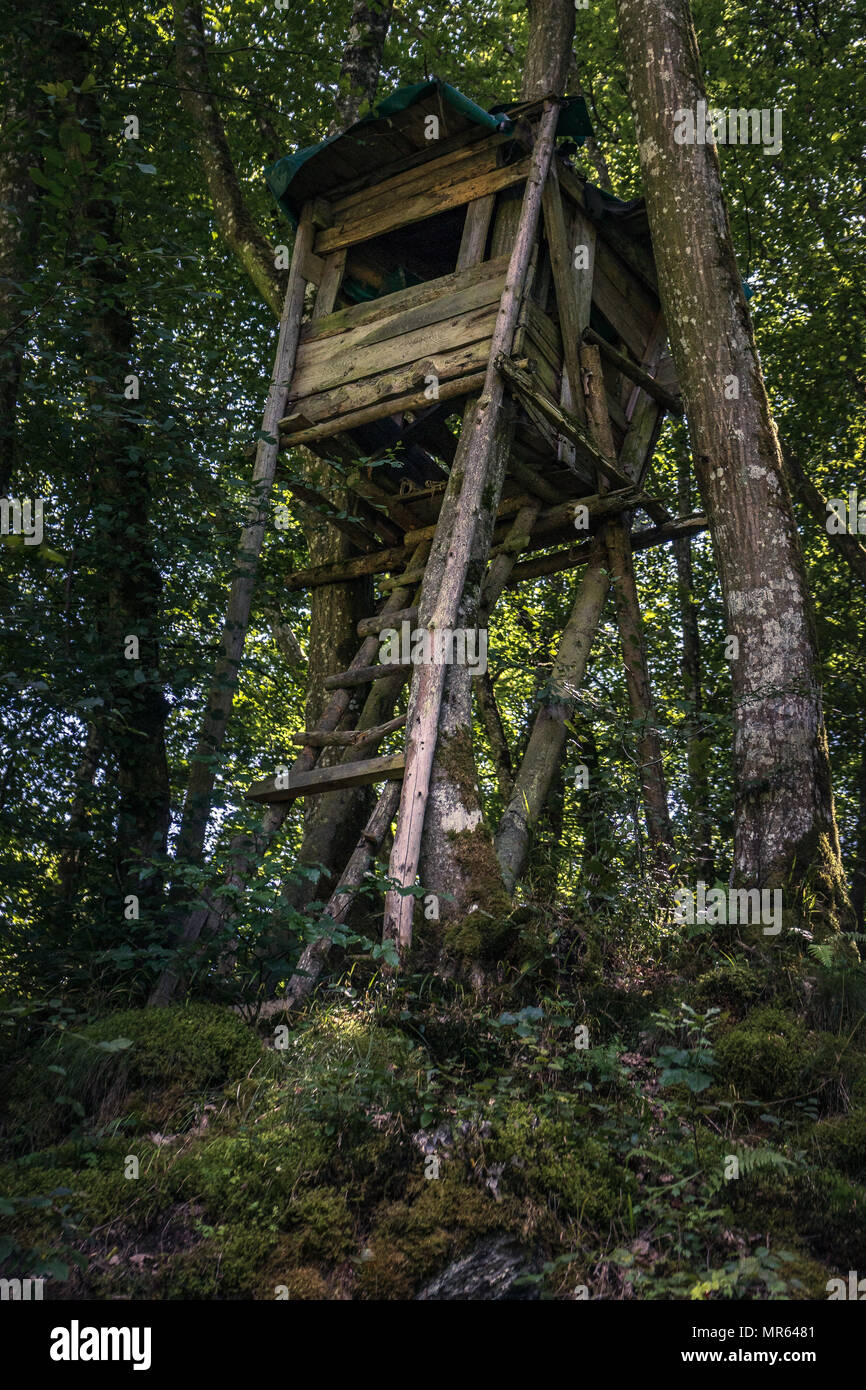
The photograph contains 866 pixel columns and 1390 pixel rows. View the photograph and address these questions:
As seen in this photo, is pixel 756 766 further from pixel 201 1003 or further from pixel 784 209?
pixel 784 209

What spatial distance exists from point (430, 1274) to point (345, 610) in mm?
6472

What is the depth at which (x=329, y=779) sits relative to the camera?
6.58 m

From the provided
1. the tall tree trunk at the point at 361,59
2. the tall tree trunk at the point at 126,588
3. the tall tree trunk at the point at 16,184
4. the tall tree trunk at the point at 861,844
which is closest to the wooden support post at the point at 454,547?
the tall tree trunk at the point at 126,588

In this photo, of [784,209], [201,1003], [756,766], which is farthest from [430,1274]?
[784,209]

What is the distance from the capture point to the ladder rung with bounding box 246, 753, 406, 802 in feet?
20.5

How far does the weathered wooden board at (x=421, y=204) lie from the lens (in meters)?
7.75

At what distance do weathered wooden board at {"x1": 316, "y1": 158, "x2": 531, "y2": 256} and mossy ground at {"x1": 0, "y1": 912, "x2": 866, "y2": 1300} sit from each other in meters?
6.18

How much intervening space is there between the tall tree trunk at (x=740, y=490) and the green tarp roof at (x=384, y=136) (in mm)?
822

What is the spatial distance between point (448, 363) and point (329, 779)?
3266 millimetres

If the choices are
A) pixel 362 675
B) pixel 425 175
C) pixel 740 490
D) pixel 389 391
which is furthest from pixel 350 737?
pixel 425 175

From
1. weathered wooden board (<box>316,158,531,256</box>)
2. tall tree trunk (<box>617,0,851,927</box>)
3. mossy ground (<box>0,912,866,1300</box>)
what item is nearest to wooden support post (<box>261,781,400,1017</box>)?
mossy ground (<box>0,912,866,1300</box>)

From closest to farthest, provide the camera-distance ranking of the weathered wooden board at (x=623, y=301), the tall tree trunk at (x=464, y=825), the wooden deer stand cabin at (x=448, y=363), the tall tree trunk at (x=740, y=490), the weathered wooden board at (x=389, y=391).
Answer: the tall tree trunk at (x=464, y=825) → the tall tree trunk at (x=740, y=490) → the wooden deer stand cabin at (x=448, y=363) → the weathered wooden board at (x=389, y=391) → the weathered wooden board at (x=623, y=301)

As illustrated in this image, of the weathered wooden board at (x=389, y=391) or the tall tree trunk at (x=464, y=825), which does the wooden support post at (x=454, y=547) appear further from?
the weathered wooden board at (x=389, y=391)

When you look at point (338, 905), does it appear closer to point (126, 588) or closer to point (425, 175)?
point (126, 588)
